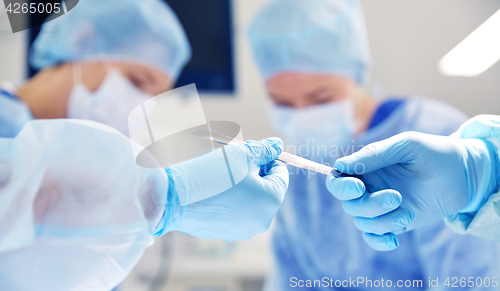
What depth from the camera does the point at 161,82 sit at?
1513 millimetres

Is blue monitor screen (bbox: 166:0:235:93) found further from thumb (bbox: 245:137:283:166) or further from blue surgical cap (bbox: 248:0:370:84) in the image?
thumb (bbox: 245:137:283:166)

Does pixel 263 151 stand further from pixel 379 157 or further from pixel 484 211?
pixel 484 211

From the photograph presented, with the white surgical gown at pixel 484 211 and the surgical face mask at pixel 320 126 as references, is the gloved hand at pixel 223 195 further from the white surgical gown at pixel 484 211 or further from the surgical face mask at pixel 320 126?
the surgical face mask at pixel 320 126

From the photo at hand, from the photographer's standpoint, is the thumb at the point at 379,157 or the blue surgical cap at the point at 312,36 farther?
the blue surgical cap at the point at 312,36

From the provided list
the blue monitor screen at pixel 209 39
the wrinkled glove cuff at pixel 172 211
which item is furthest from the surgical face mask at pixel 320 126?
the wrinkled glove cuff at pixel 172 211

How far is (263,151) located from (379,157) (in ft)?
0.95

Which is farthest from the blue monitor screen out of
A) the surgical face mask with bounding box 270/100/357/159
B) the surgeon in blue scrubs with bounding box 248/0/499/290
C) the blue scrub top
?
the blue scrub top

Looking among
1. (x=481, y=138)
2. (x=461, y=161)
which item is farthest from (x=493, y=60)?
(x=461, y=161)

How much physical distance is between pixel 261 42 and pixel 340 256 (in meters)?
0.99

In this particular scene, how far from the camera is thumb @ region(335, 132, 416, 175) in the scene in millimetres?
765

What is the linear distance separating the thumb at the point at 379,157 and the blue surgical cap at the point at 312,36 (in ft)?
2.22

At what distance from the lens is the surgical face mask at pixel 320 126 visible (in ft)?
4.52

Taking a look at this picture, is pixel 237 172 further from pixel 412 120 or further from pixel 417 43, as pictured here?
pixel 417 43

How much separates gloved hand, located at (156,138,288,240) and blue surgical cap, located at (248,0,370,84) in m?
0.75
